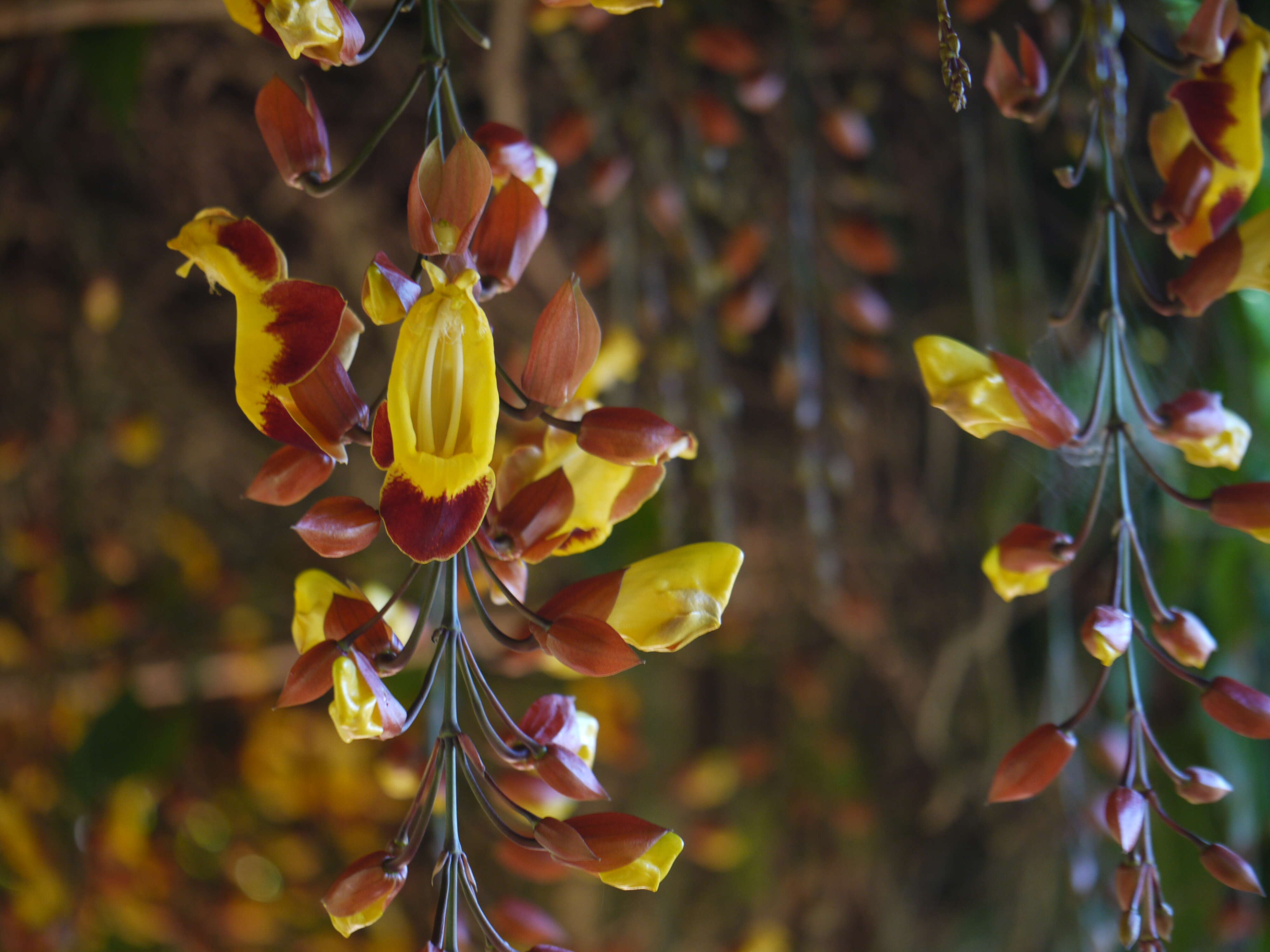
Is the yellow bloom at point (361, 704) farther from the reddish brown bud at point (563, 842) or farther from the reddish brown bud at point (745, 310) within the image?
the reddish brown bud at point (745, 310)

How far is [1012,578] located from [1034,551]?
0.01m

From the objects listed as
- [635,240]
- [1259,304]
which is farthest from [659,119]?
[1259,304]

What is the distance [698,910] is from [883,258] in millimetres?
771

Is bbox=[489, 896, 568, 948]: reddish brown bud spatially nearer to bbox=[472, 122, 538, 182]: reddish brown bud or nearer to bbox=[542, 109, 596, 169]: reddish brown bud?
bbox=[472, 122, 538, 182]: reddish brown bud

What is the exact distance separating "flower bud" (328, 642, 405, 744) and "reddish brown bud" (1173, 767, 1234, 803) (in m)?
0.23

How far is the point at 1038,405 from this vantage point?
0.85 feet

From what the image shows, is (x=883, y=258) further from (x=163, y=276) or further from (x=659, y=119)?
(x=163, y=276)

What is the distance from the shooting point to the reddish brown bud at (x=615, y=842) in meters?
0.23

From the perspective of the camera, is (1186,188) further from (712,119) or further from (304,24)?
(712,119)

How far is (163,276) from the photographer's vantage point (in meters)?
0.82

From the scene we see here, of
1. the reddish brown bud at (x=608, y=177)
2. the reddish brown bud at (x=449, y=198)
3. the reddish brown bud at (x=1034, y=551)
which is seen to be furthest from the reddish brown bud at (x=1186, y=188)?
the reddish brown bud at (x=608, y=177)

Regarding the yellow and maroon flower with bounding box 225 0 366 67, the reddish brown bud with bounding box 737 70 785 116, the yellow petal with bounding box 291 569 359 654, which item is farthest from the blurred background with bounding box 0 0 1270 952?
the yellow and maroon flower with bounding box 225 0 366 67

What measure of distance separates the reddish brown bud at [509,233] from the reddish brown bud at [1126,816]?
0.74ft

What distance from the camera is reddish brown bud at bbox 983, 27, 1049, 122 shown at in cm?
28
